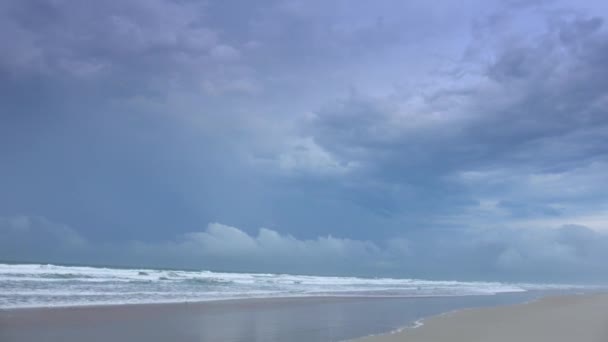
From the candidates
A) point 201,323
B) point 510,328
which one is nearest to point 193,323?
point 201,323

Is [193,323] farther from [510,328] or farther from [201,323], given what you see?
[510,328]

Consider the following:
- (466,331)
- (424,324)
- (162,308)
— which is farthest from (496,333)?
(162,308)

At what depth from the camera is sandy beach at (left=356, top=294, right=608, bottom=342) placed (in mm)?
12773

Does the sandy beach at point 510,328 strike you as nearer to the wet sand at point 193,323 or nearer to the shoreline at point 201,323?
the shoreline at point 201,323

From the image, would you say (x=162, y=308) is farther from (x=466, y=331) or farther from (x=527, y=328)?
(x=527, y=328)

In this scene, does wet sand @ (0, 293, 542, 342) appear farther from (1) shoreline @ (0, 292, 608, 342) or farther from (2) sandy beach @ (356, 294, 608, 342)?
(2) sandy beach @ (356, 294, 608, 342)

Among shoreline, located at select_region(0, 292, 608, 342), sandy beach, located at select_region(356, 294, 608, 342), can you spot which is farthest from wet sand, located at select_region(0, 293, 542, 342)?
sandy beach, located at select_region(356, 294, 608, 342)

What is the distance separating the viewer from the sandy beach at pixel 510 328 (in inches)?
503

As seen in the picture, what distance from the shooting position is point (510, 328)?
584 inches

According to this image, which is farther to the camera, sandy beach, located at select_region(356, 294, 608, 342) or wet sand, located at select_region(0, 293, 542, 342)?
wet sand, located at select_region(0, 293, 542, 342)

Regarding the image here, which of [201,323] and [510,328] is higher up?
[510,328]

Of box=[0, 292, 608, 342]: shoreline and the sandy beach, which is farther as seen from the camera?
box=[0, 292, 608, 342]: shoreline

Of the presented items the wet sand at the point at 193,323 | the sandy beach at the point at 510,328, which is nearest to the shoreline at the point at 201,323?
the wet sand at the point at 193,323

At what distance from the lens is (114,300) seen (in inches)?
915
